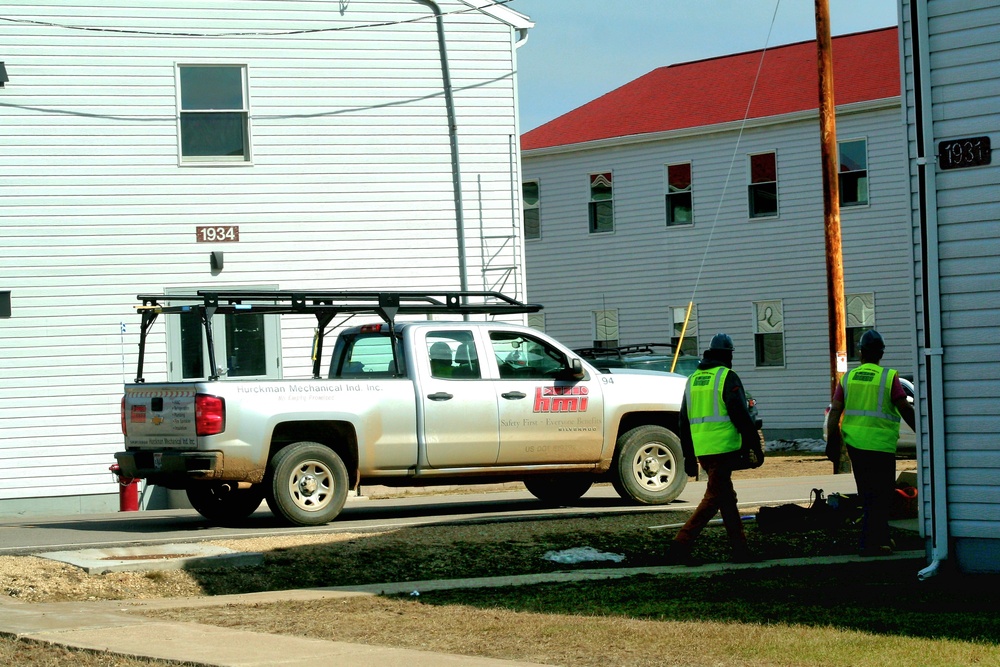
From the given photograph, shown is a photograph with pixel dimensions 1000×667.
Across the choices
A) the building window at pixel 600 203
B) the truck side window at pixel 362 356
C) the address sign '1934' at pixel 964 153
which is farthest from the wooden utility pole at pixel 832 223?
the building window at pixel 600 203

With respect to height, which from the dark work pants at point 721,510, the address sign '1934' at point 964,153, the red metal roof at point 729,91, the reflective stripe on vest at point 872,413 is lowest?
the dark work pants at point 721,510

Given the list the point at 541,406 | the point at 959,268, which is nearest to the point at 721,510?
the point at 959,268

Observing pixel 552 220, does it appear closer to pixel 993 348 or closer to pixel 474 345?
pixel 474 345

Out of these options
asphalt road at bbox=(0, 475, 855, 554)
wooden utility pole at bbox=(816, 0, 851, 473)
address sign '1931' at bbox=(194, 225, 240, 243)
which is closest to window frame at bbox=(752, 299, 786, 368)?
wooden utility pole at bbox=(816, 0, 851, 473)

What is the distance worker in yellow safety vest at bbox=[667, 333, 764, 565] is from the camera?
36.3ft

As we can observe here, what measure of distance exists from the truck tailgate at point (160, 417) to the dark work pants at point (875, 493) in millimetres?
5948

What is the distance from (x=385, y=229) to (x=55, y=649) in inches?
490

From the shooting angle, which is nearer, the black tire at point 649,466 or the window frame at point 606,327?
the black tire at point 649,466

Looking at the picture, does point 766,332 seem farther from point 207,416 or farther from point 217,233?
point 207,416

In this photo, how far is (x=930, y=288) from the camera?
1000cm

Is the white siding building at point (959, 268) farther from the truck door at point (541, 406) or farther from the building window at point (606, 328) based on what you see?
the building window at point (606, 328)

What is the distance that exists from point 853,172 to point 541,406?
55.5 ft

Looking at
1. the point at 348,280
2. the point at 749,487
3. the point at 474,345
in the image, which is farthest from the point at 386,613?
the point at 348,280

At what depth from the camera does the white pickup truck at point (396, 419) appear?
13.3 m
